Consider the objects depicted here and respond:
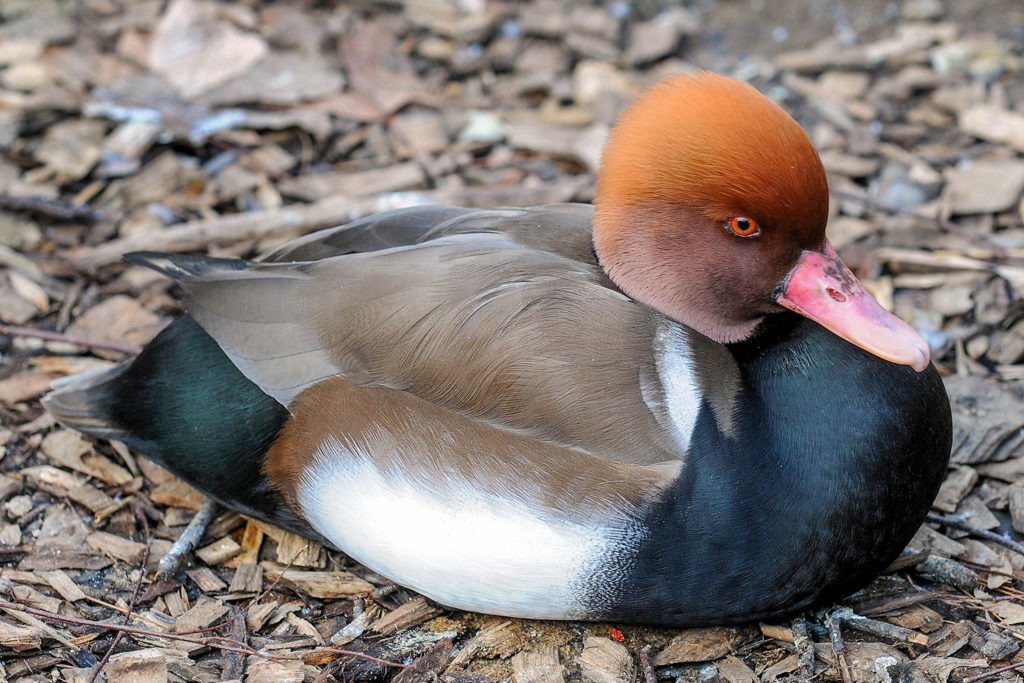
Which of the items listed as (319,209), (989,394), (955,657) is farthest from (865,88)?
(955,657)

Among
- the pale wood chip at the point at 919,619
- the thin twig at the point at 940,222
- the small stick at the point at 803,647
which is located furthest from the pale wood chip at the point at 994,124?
the small stick at the point at 803,647

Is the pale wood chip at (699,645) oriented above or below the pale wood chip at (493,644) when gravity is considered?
above

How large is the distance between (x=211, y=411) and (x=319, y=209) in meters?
1.47

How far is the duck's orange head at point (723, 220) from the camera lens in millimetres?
2766

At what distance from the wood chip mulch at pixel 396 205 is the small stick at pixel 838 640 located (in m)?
0.01

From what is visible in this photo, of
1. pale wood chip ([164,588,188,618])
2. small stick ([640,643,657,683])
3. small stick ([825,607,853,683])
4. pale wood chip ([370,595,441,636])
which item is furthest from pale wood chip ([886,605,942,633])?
pale wood chip ([164,588,188,618])

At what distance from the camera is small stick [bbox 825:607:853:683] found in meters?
2.93

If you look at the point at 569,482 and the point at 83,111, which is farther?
the point at 83,111

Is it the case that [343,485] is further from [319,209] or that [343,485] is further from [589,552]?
[319,209]

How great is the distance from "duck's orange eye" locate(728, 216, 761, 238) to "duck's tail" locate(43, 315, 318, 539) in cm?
130

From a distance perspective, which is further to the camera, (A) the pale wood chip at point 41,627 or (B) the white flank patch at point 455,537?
(A) the pale wood chip at point 41,627

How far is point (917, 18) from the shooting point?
18.6ft

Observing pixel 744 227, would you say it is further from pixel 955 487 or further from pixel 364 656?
pixel 364 656

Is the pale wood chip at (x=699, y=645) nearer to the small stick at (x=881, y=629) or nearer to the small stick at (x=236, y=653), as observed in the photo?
the small stick at (x=881, y=629)
